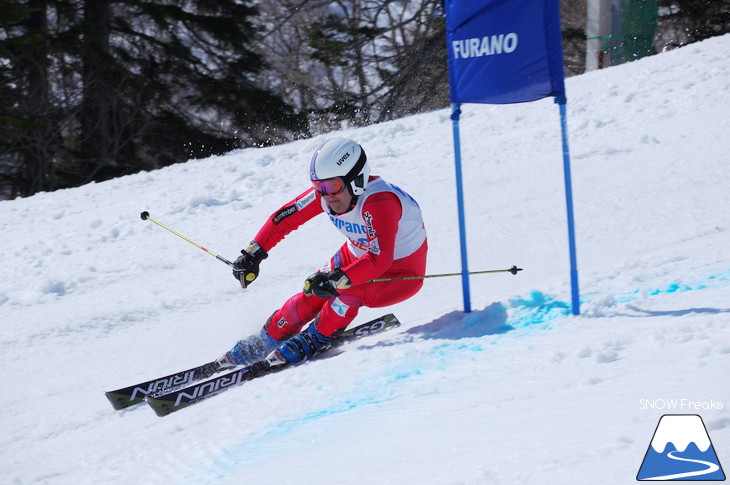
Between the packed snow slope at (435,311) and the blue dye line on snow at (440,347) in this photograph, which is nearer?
the packed snow slope at (435,311)

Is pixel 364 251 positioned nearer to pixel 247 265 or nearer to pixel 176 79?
pixel 247 265

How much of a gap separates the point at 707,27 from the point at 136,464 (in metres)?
18.7

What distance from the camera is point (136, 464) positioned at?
11.6 feet

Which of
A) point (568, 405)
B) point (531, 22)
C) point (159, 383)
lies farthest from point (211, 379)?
point (531, 22)

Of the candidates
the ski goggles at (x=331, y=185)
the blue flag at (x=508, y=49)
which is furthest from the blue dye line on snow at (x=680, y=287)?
the ski goggles at (x=331, y=185)

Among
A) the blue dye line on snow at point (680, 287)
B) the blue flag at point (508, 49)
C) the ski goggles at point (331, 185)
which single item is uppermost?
the blue flag at point (508, 49)

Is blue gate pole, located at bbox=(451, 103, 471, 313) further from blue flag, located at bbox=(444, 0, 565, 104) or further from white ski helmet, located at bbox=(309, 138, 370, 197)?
white ski helmet, located at bbox=(309, 138, 370, 197)

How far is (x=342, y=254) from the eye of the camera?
207 inches

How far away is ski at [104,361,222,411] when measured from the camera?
14.8ft

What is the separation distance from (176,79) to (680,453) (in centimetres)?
1759

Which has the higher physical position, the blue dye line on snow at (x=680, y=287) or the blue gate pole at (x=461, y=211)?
the blue gate pole at (x=461, y=211)

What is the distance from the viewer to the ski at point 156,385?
4.50m

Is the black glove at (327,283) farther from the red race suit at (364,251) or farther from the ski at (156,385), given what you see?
the ski at (156,385)

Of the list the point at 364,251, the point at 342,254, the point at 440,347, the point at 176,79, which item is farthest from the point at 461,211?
the point at 176,79
